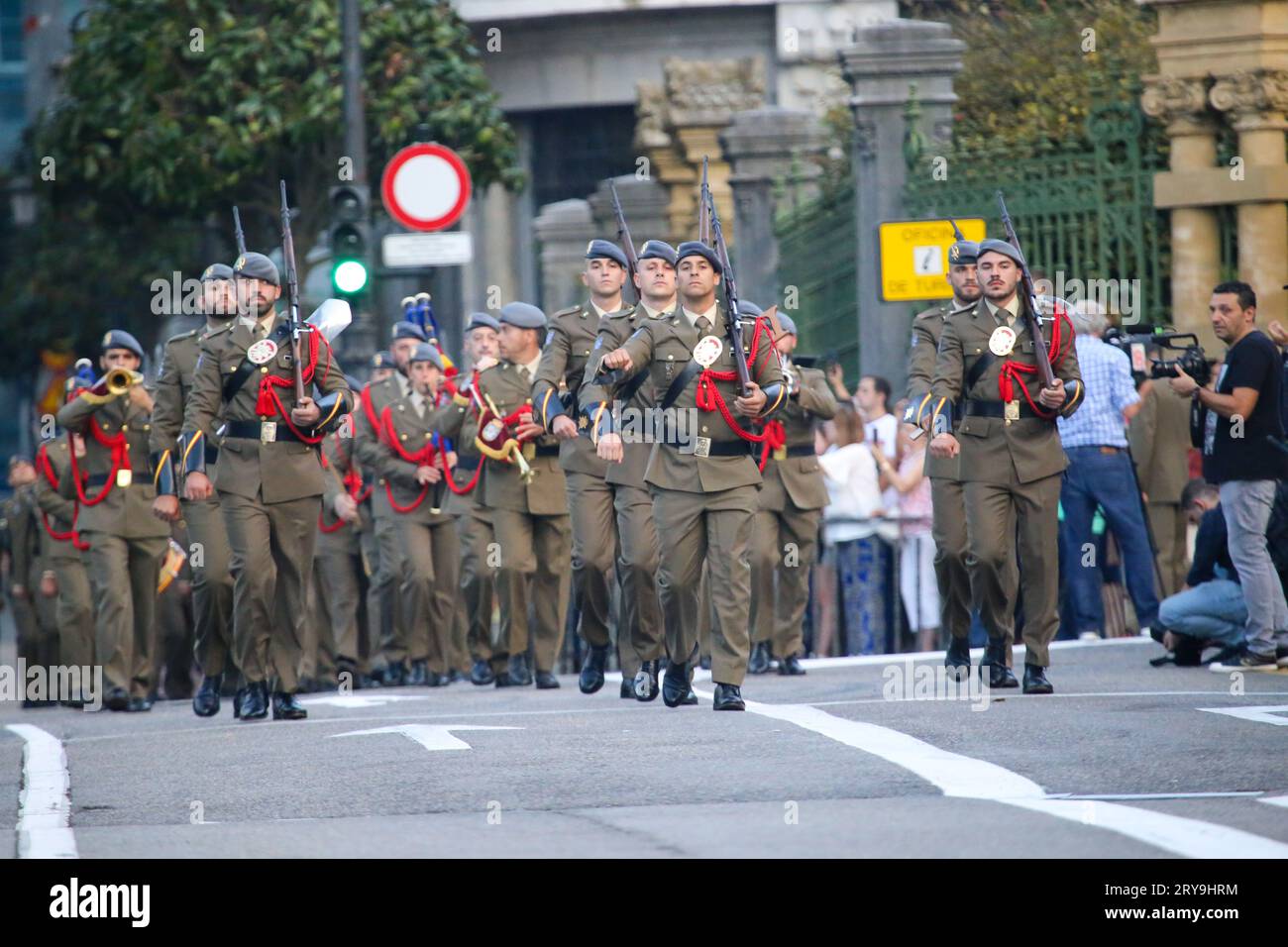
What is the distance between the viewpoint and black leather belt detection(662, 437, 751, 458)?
1305cm

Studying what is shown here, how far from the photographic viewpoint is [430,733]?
12.6 meters

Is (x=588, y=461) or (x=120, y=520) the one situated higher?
(x=588, y=461)

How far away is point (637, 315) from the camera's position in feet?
44.0

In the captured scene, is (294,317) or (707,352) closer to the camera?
(707,352)

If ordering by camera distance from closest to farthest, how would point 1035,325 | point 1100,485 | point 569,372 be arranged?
point 1035,325 < point 569,372 < point 1100,485

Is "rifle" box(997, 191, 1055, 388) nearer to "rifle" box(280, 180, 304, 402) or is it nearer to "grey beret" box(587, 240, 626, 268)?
"grey beret" box(587, 240, 626, 268)

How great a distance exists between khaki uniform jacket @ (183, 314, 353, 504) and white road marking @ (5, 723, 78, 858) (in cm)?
157

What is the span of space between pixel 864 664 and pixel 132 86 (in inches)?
609

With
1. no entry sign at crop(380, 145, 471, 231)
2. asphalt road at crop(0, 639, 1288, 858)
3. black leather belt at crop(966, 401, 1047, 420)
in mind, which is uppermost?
no entry sign at crop(380, 145, 471, 231)

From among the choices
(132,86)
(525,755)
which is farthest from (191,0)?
(525,755)

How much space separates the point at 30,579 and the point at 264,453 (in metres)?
9.56

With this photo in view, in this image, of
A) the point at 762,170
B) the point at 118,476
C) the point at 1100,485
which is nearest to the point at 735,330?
the point at 1100,485

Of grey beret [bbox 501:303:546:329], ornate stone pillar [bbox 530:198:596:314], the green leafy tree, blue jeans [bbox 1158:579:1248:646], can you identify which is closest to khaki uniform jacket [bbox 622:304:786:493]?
blue jeans [bbox 1158:579:1248:646]

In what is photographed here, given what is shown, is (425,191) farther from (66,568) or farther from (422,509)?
(66,568)
